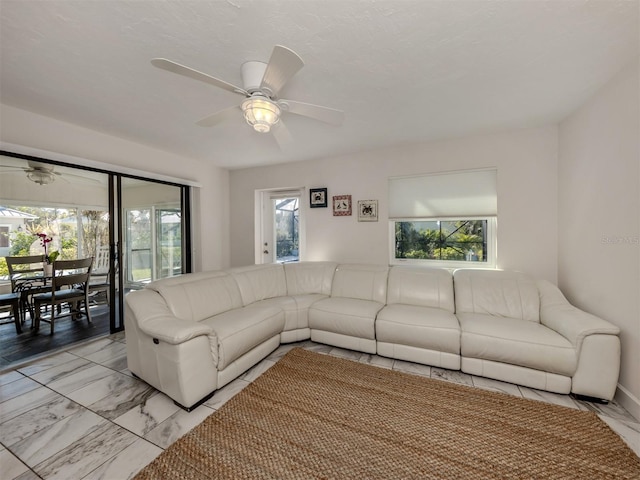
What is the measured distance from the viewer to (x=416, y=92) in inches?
83.0

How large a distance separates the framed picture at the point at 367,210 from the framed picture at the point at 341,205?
0.17 meters

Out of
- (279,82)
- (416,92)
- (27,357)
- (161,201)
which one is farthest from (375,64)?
(27,357)

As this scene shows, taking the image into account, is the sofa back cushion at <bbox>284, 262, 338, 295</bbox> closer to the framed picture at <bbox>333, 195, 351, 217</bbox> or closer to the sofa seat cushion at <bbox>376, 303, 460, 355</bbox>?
the framed picture at <bbox>333, 195, 351, 217</bbox>

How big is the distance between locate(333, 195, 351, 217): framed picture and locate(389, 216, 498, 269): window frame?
26.0 inches

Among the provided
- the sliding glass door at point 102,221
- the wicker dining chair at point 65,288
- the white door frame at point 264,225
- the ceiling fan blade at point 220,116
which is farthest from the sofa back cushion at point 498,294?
the wicker dining chair at point 65,288

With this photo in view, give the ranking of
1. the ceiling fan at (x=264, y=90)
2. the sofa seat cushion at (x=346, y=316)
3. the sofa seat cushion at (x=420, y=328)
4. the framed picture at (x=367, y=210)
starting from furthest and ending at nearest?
the framed picture at (x=367, y=210) < the sofa seat cushion at (x=346, y=316) < the sofa seat cushion at (x=420, y=328) < the ceiling fan at (x=264, y=90)

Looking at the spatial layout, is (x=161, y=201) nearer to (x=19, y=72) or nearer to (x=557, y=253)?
(x=19, y=72)

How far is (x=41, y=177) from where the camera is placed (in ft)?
8.84

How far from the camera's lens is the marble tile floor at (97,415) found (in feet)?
4.66

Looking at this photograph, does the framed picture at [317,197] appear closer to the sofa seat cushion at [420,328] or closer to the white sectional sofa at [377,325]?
the white sectional sofa at [377,325]

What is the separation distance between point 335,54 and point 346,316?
7.49 feet

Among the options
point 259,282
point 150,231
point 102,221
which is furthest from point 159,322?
point 150,231

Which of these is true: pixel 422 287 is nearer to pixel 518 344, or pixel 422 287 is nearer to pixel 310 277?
pixel 518 344

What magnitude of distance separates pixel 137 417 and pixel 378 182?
349 centimetres
